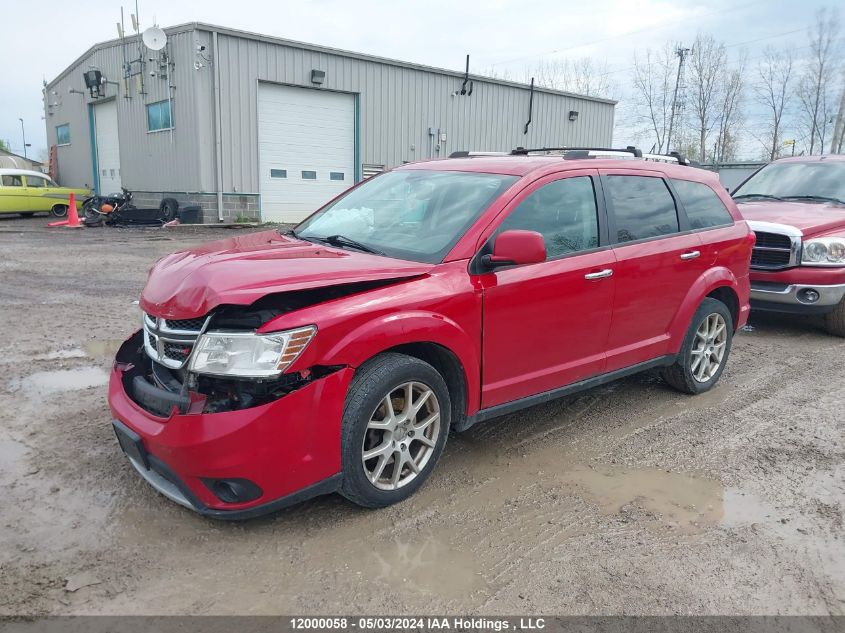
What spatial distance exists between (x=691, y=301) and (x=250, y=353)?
3.43 metres

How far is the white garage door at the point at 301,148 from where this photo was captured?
1967 centimetres

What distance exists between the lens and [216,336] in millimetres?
2945

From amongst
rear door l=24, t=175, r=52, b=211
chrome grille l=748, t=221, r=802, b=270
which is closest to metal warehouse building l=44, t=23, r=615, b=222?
rear door l=24, t=175, r=52, b=211

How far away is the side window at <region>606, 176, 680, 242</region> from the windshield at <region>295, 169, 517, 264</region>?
919 millimetres

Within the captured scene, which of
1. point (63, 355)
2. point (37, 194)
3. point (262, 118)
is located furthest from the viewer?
point (37, 194)

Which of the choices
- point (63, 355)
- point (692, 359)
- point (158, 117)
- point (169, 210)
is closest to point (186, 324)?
point (63, 355)

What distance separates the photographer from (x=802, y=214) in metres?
7.51

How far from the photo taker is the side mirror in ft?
11.4

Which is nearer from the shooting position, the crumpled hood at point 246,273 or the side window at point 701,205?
the crumpled hood at point 246,273

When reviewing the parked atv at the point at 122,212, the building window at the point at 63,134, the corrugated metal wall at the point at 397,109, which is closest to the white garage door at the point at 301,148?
the corrugated metal wall at the point at 397,109

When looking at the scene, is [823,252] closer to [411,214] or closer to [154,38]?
[411,214]

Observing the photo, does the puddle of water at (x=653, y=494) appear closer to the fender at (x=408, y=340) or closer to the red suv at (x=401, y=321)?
the red suv at (x=401, y=321)


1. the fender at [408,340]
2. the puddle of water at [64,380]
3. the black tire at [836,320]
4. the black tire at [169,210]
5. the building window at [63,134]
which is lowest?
the puddle of water at [64,380]

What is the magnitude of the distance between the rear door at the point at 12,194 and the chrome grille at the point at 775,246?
21571 millimetres
